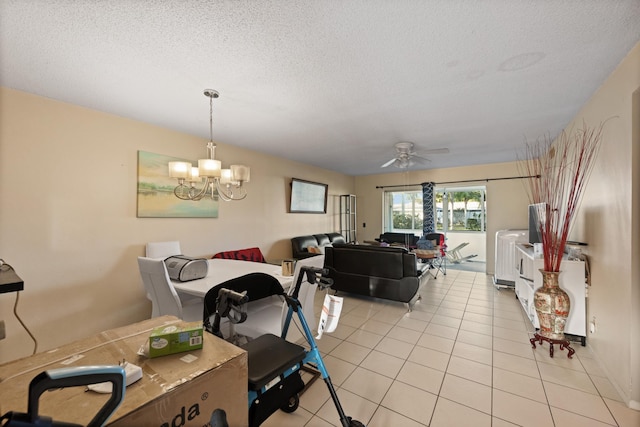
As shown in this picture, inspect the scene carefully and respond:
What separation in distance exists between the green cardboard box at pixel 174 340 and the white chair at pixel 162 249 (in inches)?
94.3

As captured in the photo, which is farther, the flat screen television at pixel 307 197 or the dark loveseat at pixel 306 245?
the flat screen television at pixel 307 197

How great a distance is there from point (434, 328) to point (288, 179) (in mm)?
3604

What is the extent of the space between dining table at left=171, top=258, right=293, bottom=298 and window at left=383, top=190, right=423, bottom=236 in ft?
16.4

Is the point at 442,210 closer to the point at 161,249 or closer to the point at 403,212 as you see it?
the point at 403,212

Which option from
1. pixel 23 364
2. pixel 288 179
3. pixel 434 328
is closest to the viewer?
pixel 23 364

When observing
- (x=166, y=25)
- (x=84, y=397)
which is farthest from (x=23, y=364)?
(x=166, y=25)

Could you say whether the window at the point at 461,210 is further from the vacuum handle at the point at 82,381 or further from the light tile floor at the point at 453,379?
the vacuum handle at the point at 82,381

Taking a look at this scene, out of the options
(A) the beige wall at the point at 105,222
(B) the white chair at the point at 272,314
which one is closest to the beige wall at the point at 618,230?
(A) the beige wall at the point at 105,222

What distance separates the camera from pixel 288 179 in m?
5.12

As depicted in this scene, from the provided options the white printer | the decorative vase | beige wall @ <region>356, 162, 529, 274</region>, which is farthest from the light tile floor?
beige wall @ <region>356, 162, 529, 274</region>

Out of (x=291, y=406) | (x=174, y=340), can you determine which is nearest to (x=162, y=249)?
(x=291, y=406)

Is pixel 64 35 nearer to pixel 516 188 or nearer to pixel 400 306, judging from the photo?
pixel 400 306

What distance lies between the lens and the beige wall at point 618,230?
5.54 ft

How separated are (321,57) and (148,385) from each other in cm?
198
